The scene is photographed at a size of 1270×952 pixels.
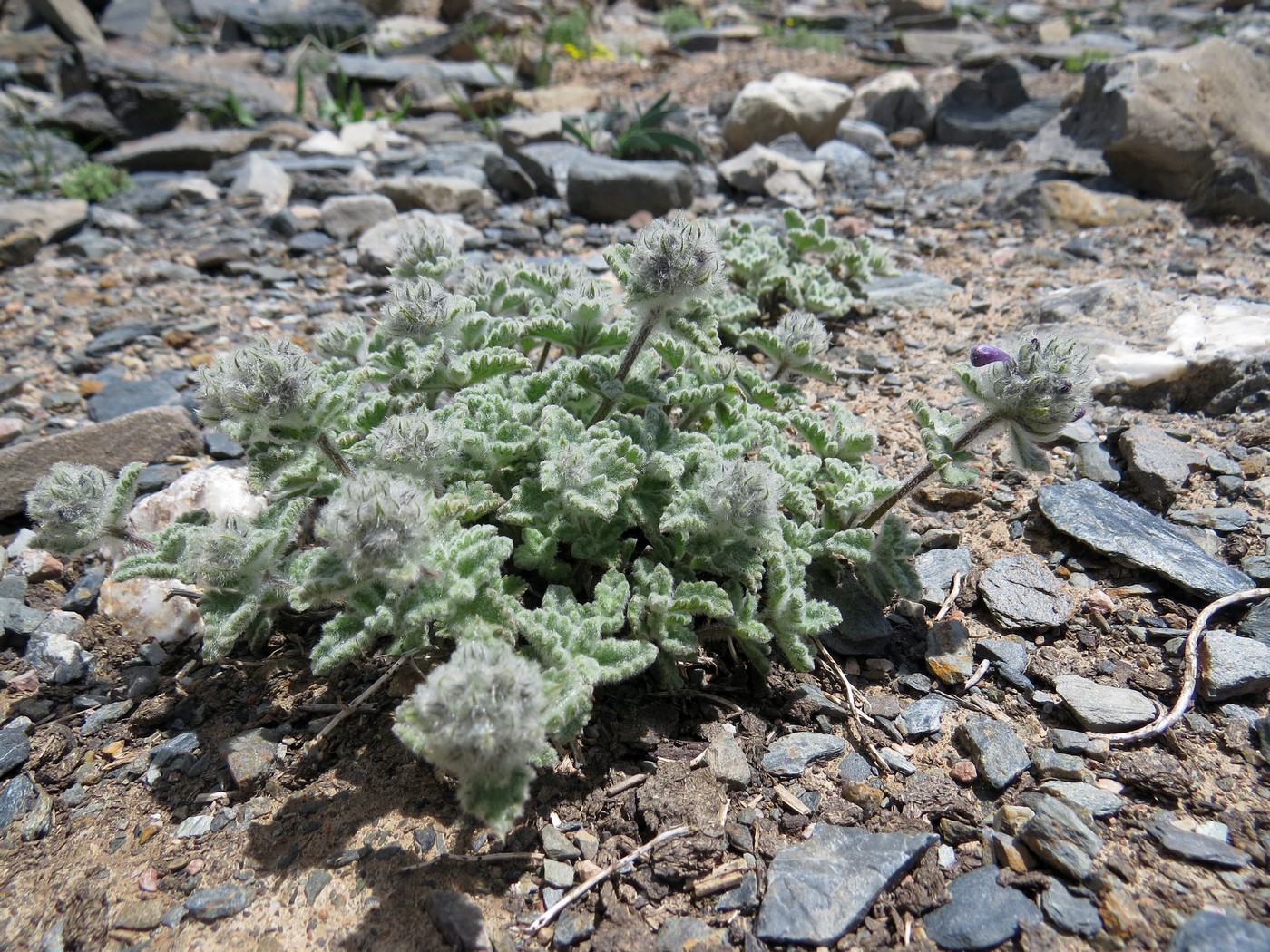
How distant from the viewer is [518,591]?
2906mm

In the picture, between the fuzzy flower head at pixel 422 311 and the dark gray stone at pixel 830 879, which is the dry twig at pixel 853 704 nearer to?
the dark gray stone at pixel 830 879

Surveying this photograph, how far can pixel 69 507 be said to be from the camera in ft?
9.37

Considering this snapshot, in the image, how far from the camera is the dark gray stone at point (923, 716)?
9.69 feet

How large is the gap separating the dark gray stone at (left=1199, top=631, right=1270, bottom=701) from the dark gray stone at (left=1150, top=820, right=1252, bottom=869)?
1.99 ft

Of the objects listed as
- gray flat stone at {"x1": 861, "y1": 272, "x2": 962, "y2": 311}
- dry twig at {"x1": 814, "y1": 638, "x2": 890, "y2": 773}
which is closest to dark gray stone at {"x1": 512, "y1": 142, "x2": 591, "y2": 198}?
gray flat stone at {"x1": 861, "y1": 272, "x2": 962, "y2": 311}

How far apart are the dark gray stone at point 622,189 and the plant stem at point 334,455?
4310mm

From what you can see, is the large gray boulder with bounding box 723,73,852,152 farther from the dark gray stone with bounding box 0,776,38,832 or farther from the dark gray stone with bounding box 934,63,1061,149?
the dark gray stone with bounding box 0,776,38,832

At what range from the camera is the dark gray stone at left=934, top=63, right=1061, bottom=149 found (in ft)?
27.5

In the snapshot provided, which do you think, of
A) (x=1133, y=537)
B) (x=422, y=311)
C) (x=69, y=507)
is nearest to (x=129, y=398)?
(x=69, y=507)

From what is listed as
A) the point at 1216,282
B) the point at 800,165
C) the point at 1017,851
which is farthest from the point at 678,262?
the point at 800,165

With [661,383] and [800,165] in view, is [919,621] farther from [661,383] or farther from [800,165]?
[800,165]

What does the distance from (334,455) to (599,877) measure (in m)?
1.69

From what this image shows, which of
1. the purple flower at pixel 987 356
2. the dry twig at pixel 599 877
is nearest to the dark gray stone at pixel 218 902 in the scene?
the dry twig at pixel 599 877

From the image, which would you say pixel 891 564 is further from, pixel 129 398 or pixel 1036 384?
pixel 129 398
